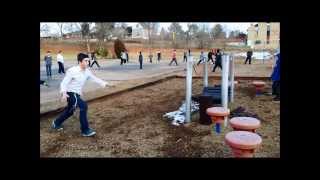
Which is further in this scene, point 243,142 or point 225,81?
point 225,81

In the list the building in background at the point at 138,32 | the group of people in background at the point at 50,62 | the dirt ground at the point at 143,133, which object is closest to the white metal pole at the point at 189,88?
the dirt ground at the point at 143,133

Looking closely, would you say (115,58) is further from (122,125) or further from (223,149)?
(223,149)

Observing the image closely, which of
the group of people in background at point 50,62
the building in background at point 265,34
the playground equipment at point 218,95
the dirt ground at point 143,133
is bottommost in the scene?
the dirt ground at point 143,133

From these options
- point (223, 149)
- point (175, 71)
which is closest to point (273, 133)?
point (223, 149)

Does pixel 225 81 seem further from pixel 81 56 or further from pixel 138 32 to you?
pixel 81 56

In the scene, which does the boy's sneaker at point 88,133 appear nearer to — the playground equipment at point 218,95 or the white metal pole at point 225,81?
the playground equipment at point 218,95

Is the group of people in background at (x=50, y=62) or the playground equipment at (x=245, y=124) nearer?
the playground equipment at (x=245, y=124)

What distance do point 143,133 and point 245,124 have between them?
98 centimetres

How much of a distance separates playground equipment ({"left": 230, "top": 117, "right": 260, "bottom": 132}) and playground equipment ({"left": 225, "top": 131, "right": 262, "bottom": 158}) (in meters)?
0.11

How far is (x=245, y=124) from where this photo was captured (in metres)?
3.18

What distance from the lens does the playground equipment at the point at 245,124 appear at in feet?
10.4

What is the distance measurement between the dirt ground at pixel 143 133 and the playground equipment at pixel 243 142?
0.32 meters

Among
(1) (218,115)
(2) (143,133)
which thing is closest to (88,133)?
(2) (143,133)

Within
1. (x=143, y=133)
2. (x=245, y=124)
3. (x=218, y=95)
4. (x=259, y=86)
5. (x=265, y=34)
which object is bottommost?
(x=143, y=133)
